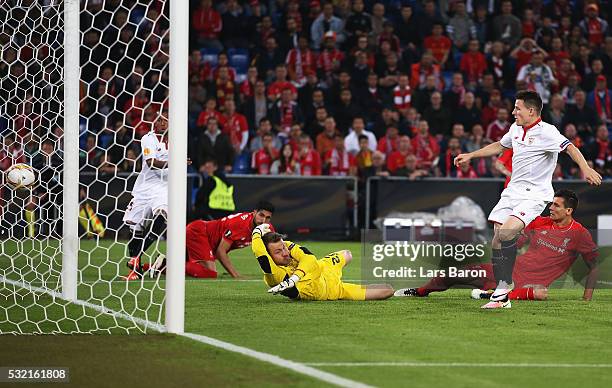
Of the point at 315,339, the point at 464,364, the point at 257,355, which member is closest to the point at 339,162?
the point at 315,339

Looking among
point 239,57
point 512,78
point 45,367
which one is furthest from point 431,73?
point 45,367

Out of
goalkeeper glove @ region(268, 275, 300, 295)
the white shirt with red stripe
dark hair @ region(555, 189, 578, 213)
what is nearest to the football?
goalkeeper glove @ region(268, 275, 300, 295)

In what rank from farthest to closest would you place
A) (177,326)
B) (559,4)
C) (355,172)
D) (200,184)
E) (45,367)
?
1. (559,4)
2. (355,172)
3. (200,184)
4. (177,326)
5. (45,367)

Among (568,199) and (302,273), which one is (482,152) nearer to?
(568,199)

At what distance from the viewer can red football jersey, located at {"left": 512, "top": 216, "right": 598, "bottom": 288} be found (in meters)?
10.7

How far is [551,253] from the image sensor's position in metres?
10.8

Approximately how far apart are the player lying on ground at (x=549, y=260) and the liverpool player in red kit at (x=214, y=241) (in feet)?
8.34

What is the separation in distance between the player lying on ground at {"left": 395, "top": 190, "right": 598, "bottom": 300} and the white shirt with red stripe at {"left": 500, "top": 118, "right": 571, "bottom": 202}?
62 centimetres

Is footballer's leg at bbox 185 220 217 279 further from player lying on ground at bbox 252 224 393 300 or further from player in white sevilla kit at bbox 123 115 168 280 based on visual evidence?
player lying on ground at bbox 252 224 393 300

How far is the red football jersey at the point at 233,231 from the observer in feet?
41.3

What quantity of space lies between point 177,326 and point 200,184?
38.5 feet

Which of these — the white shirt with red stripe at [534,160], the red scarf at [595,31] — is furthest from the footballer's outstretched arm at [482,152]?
the red scarf at [595,31]

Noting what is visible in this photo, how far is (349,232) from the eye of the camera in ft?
66.1

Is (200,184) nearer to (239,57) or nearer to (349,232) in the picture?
(349,232)
